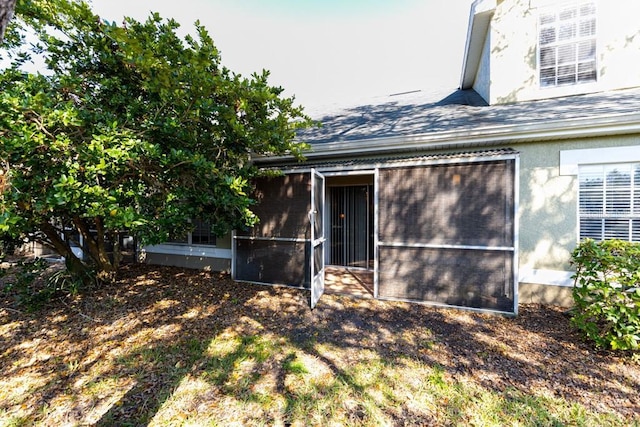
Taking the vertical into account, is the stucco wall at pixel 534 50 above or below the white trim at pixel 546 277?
above

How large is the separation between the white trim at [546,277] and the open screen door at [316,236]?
3.64m

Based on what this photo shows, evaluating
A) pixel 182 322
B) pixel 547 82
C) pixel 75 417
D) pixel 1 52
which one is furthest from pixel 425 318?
pixel 1 52

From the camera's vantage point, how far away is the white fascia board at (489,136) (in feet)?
13.3

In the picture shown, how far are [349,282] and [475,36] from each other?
703 centimetres

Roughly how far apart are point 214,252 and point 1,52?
543 cm

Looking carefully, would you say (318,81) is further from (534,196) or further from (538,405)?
(538,405)

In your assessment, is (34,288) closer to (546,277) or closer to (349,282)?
(349,282)

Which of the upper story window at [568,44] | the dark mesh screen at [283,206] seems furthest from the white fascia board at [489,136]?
the upper story window at [568,44]

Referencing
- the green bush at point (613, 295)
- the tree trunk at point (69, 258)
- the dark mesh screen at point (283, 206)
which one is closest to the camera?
the green bush at point (613, 295)

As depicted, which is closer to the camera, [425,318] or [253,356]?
[253,356]

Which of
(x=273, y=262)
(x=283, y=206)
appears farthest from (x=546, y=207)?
(x=273, y=262)

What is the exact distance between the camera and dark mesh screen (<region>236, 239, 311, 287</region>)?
5.23m

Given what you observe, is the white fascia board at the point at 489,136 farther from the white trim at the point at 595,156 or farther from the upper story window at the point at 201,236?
the upper story window at the point at 201,236

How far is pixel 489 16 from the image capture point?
20.2 feet
